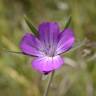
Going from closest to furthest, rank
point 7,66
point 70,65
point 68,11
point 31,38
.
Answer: point 31,38 → point 70,65 → point 7,66 → point 68,11

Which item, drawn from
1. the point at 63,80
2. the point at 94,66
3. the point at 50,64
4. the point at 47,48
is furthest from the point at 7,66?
the point at 50,64

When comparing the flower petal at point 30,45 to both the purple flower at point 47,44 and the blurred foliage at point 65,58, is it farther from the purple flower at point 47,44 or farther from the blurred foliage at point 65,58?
the blurred foliage at point 65,58

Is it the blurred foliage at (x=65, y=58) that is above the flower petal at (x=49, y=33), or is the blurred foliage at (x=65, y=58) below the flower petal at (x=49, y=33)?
below

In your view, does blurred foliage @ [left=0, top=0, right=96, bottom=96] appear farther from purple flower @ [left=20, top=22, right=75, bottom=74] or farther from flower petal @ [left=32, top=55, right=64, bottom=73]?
flower petal @ [left=32, top=55, right=64, bottom=73]

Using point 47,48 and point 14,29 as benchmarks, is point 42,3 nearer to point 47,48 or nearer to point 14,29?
point 14,29

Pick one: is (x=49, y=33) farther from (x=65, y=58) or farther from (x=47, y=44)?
(x=65, y=58)

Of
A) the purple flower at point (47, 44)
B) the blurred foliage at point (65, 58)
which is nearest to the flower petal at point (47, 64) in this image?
the purple flower at point (47, 44)
